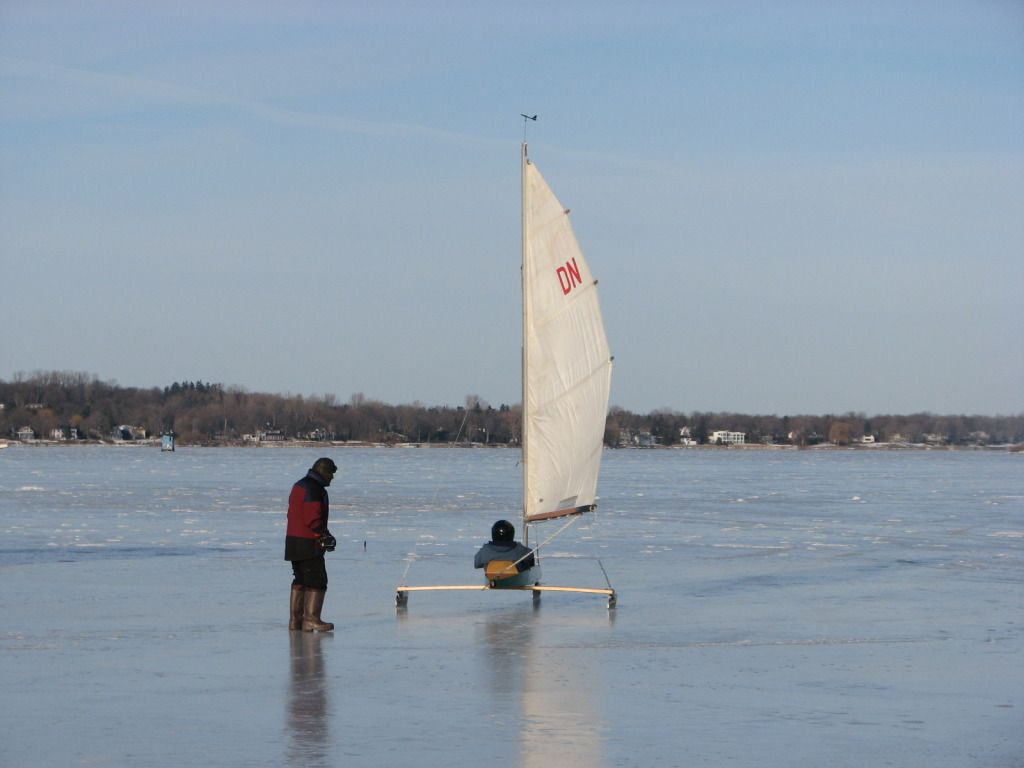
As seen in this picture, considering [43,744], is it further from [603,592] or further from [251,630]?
[603,592]

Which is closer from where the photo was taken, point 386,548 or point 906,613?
point 906,613

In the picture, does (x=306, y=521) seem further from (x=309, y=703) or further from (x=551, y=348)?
(x=551, y=348)

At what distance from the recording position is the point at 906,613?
14297 mm

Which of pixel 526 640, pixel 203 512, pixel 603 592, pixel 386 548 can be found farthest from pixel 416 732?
pixel 203 512

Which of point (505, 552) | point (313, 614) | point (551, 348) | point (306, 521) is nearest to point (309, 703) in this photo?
point (313, 614)

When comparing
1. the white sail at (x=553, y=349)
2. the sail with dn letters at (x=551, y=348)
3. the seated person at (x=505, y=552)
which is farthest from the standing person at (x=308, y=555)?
the white sail at (x=553, y=349)

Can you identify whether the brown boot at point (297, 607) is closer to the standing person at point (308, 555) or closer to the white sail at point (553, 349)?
the standing person at point (308, 555)

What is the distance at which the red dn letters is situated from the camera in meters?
15.6

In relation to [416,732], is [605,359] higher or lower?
higher

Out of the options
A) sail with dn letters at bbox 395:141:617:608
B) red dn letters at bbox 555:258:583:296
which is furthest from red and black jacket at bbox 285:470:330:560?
red dn letters at bbox 555:258:583:296

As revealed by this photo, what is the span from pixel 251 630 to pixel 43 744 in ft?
15.8

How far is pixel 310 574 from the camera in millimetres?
12453

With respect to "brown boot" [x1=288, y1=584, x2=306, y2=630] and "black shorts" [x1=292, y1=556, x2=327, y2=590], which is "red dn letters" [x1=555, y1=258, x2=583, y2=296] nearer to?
"black shorts" [x1=292, y1=556, x2=327, y2=590]

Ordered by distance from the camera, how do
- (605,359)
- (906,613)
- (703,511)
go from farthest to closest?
(703,511), (605,359), (906,613)
